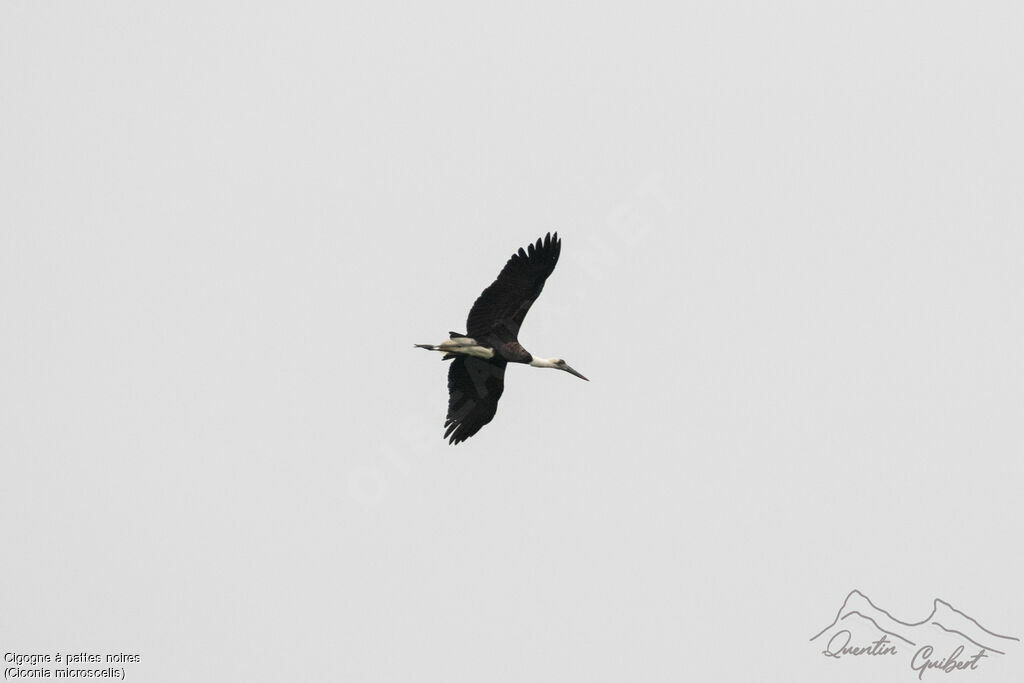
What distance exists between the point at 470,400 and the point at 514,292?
3.05 meters

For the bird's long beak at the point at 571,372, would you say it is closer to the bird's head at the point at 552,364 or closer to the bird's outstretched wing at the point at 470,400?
the bird's head at the point at 552,364

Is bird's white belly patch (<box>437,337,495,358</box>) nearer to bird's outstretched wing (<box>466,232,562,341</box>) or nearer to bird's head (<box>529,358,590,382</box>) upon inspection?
bird's outstretched wing (<box>466,232,562,341</box>)

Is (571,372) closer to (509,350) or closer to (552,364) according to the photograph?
(552,364)

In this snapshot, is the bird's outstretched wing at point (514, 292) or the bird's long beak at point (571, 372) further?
the bird's long beak at point (571, 372)

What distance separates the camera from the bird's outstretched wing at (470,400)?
34281 millimetres

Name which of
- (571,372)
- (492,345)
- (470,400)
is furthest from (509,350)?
(571,372)

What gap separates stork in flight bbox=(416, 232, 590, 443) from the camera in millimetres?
32656

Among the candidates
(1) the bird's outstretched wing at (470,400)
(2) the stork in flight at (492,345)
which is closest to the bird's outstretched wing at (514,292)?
(2) the stork in flight at (492,345)

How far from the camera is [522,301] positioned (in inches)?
1302

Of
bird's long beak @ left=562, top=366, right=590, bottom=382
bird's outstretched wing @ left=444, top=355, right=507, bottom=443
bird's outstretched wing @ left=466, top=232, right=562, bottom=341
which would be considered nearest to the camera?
bird's outstretched wing @ left=466, top=232, right=562, bottom=341

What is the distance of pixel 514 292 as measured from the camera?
33.0 meters

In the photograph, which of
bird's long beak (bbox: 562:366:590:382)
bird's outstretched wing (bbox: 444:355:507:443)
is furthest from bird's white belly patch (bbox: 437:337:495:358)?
bird's long beak (bbox: 562:366:590:382)

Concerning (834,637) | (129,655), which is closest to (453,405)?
(834,637)

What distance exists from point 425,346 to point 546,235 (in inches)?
144
